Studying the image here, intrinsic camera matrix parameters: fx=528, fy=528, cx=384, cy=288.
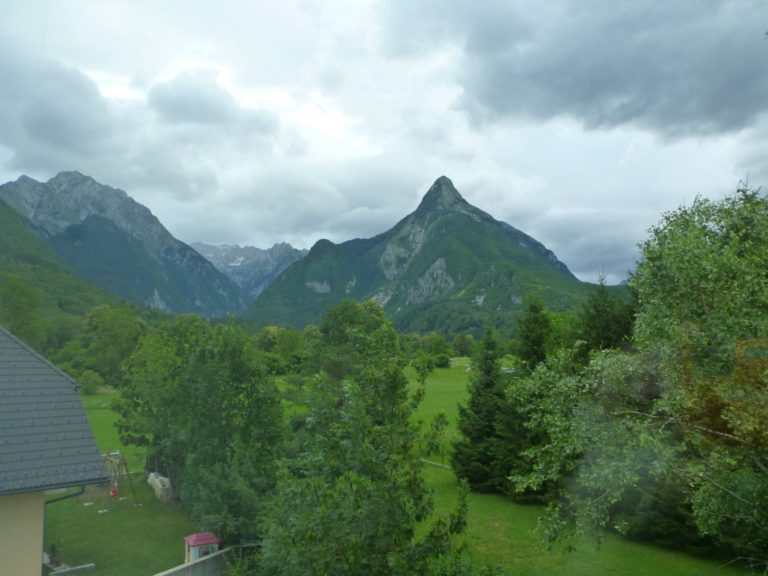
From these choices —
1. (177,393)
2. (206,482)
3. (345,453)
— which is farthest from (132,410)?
(345,453)

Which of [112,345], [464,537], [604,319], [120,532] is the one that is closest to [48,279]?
[112,345]

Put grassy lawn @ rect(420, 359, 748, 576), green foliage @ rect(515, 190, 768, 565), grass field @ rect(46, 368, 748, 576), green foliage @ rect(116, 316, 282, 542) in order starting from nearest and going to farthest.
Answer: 1. green foliage @ rect(515, 190, 768, 565)
2. grassy lawn @ rect(420, 359, 748, 576)
3. grass field @ rect(46, 368, 748, 576)
4. green foliage @ rect(116, 316, 282, 542)

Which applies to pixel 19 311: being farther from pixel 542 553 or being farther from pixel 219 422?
pixel 542 553

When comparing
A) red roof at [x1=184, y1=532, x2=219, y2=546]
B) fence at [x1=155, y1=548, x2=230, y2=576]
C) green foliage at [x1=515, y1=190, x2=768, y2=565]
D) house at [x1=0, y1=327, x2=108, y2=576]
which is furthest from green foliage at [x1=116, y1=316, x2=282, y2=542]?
green foliage at [x1=515, y1=190, x2=768, y2=565]

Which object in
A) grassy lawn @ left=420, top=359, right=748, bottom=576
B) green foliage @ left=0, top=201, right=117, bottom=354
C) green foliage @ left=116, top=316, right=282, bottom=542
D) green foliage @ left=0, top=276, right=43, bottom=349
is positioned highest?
green foliage @ left=0, top=201, right=117, bottom=354

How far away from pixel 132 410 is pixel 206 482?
10.4 metres

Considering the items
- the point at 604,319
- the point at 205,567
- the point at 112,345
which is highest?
the point at 112,345

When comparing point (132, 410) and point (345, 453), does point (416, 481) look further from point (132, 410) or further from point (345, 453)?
point (132, 410)

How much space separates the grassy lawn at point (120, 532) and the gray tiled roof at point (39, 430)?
566 cm

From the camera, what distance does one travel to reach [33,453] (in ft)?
37.2

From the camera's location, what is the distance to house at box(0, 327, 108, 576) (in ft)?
35.9

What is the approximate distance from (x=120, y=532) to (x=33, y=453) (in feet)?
31.3

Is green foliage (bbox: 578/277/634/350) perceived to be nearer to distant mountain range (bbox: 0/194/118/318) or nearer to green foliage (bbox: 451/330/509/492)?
green foliage (bbox: 451/330/509/492)

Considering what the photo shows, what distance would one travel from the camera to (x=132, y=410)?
2512cm
